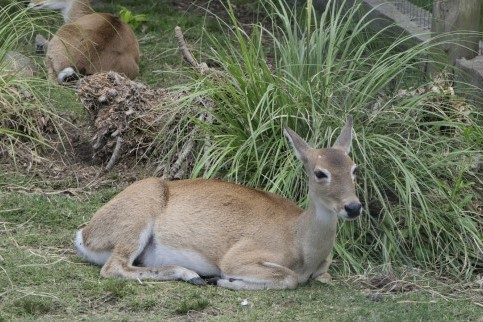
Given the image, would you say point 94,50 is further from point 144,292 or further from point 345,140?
point 144,292

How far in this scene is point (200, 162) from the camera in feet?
26.7

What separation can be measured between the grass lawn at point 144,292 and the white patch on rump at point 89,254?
0.06m

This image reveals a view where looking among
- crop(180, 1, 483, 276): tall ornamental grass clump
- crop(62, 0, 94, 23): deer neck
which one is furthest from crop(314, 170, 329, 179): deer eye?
crop(62, 0, 94, 23): deer neck

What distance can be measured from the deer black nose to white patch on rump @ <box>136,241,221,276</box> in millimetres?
1070

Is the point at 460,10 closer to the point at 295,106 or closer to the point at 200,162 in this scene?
the point at 295,106

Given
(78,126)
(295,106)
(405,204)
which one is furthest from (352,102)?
(78,126)

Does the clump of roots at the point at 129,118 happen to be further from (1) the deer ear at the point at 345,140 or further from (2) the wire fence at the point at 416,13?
(2) the wire fence at the point at 416,13

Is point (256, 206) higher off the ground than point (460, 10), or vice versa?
point (460, 10)

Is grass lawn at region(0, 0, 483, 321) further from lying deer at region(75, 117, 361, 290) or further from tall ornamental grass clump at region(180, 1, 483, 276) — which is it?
tall ornamental grass clump at region(180, 1, 483, 276)

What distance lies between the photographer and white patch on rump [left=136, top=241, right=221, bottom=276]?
280 inches

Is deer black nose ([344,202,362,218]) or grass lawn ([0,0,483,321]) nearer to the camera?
grass lawn ([0,0,483,321])

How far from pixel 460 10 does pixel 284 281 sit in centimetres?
349

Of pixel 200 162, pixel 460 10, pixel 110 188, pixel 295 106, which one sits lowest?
pixel 110 188

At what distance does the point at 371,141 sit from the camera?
7.90 meters
